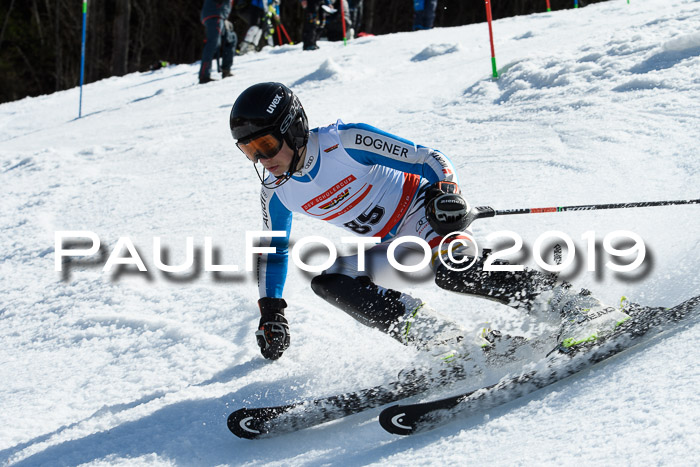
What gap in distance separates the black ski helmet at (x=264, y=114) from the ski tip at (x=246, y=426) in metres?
1.09

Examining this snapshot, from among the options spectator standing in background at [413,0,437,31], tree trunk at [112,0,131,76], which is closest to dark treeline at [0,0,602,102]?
tree trunk at [112,0,131,76]

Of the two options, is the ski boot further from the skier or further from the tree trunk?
the tree trunk

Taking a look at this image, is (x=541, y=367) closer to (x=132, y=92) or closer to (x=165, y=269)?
(x=165, y=269)

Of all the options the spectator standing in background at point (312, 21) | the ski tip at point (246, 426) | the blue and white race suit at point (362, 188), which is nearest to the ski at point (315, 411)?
the ski tip at point (246, 426)


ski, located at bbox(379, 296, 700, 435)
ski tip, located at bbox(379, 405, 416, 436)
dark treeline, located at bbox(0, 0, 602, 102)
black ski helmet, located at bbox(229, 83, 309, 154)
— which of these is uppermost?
dark treeline, located at bbox(0, 0, 602, 102)

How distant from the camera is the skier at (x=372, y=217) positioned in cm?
266

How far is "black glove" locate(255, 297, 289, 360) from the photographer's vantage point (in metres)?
3.14

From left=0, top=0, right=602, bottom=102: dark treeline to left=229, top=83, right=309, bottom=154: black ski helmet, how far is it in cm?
1911

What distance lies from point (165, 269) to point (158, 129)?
12.3 feet

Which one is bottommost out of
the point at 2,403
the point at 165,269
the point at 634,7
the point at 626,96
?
the point at 2,403

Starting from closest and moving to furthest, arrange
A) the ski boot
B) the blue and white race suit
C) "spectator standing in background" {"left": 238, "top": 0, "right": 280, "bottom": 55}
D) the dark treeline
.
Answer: the ski boot
the blue and white race suit
"spectator standing in background" {"left": 238, "top": 0, "right": 280, "bottom": 55}
the dark treeline

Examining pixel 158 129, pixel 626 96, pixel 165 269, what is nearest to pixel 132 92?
pixel 158 129

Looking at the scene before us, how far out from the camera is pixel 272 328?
3.14 meters

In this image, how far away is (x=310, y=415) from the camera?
2.59 m
